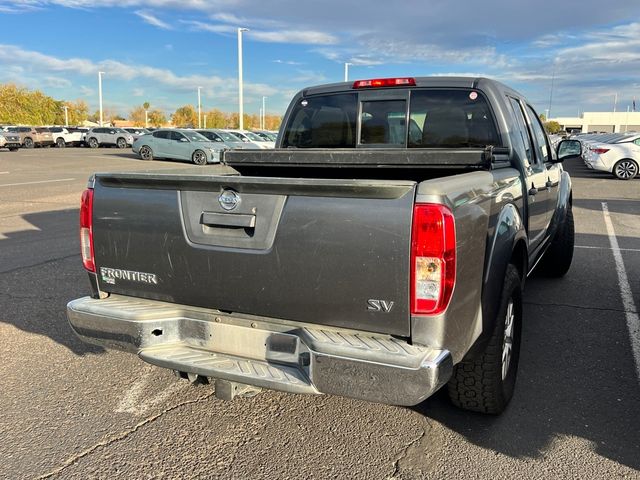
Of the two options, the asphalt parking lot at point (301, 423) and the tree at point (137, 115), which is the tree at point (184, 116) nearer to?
the tree at point (137, 115)

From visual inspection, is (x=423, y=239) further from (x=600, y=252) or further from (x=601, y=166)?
(x=601, y=166)

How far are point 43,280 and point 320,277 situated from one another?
15.2ft

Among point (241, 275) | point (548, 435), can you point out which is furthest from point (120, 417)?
point (548, 435)

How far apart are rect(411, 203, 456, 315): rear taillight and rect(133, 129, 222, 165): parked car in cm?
2254

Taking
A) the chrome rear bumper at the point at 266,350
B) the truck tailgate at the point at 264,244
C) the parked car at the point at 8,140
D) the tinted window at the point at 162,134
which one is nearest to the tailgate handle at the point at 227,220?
the truck tailgate at the point at 264,244

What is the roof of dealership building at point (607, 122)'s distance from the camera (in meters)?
118

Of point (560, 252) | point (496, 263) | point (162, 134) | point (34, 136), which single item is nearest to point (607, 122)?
point (34, 136)

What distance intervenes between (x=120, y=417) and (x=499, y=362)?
218 centimetres

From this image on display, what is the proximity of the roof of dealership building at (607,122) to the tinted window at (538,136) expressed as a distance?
410ft

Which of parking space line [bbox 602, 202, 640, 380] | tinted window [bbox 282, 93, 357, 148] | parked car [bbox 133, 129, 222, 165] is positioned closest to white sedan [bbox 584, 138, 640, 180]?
parking space line [bbox 602, 202, 640, 380]

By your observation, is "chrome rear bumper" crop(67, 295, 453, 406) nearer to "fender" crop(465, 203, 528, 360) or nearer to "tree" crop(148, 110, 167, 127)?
"fender" crop(465, 203, 528, 360)

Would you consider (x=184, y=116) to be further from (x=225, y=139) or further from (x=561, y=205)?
(x=561, y=205)

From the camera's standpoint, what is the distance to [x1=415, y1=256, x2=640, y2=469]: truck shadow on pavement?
3045mm

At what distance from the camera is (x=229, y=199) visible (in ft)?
8.77
